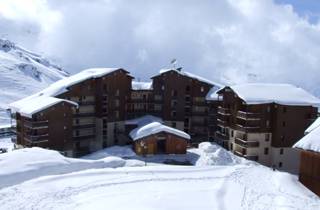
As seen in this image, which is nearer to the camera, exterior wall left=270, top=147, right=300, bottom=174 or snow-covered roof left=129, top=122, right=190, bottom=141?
exterior wall left=270, top=147, right=300, bottom=174

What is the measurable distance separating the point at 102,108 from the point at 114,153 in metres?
8.23

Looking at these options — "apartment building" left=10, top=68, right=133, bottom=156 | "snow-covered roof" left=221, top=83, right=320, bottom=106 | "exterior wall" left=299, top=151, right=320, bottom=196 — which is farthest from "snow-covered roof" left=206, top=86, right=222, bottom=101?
"exterior wall" left=299, top=151, right=320, bottom=196

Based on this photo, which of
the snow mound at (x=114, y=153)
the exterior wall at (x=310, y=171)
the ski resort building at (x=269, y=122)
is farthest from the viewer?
the snow mound at (x=114, y=153)

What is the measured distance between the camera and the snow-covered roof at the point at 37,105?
51.9m

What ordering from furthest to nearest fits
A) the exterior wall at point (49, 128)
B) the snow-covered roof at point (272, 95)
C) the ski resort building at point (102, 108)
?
the snow-covered roof at point (272, 95) < the ski resort building at point (102, 108) < the exterior wall at point (49, 128)

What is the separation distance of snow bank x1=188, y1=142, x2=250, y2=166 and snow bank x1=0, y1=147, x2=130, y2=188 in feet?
44.3

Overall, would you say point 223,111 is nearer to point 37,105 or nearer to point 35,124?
point 37,105

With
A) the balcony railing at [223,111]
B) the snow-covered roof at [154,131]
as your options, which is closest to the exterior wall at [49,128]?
the snow-covered roof at [154,131]

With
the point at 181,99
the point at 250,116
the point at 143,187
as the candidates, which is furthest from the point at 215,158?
the point at 143,187

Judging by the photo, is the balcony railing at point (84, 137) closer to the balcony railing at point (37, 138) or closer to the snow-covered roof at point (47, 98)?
the snow-covered roof at point (47, 98)

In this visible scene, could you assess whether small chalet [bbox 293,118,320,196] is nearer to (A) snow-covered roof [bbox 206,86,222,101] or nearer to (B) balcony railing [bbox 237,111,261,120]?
(B) balcony railing [bbox 237,111,261,120]

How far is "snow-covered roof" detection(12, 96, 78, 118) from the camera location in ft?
170

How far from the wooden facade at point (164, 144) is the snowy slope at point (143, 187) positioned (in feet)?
49.2

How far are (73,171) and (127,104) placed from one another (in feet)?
92.3
